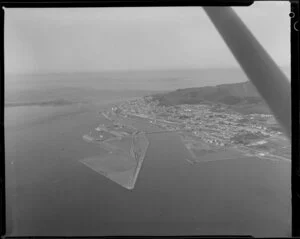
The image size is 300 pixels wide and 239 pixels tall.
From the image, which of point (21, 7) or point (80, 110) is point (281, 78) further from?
point (21, 7)

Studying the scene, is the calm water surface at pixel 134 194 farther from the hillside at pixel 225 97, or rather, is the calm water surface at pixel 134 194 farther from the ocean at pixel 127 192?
the hillside at pixel 225 97

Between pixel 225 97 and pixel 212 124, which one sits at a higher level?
pixel 225 97

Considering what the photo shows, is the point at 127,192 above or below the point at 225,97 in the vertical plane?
below

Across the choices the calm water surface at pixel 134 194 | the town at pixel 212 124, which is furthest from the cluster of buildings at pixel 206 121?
the calm water surface at pixel 134 194

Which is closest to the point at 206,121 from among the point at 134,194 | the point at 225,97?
the point at 225,97

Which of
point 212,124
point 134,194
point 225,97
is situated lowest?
point 134,194

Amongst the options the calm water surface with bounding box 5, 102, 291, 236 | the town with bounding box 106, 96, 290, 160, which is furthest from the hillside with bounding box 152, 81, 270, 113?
the calm water surface with bounding box 5, 102, 291, 236

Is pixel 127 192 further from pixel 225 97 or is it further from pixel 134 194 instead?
pixel 225 97

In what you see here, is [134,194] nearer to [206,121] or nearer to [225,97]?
[206,121]

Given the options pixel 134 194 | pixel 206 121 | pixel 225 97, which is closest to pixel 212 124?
pixel 206 121

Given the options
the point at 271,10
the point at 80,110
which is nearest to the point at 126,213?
the point at 80,110
